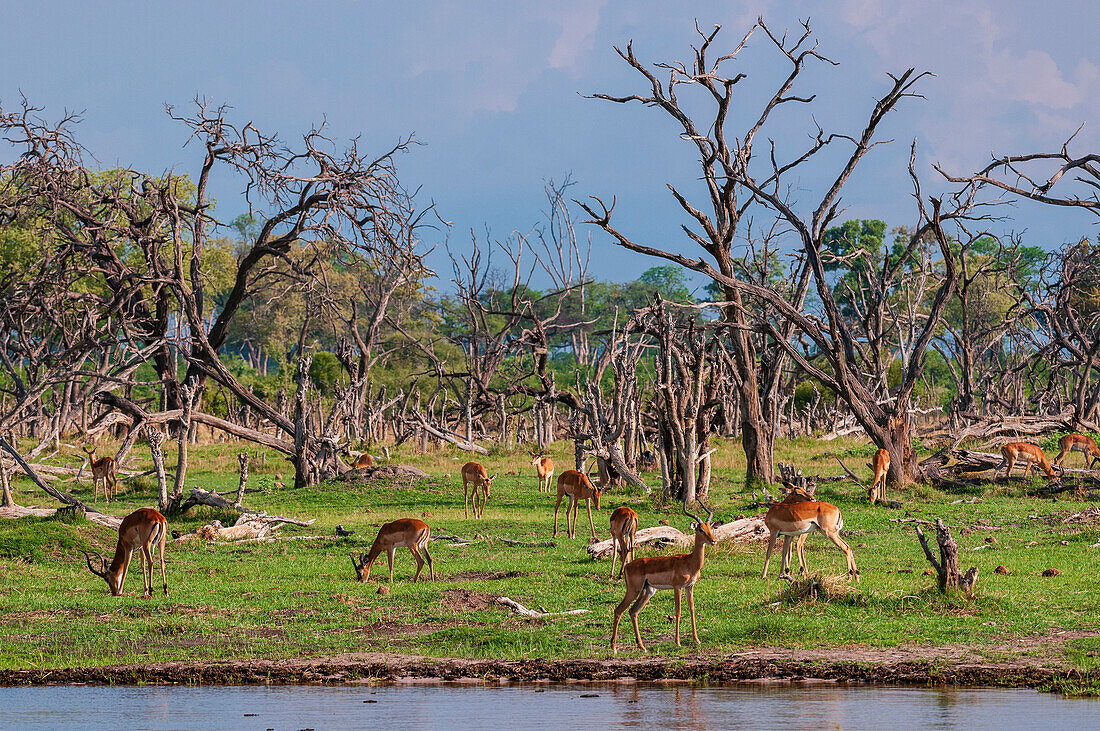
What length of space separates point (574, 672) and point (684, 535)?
21.3 ft

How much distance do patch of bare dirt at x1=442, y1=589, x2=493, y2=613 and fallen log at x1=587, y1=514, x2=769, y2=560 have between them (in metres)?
2.71

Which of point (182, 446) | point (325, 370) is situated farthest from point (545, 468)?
point (325, 370)

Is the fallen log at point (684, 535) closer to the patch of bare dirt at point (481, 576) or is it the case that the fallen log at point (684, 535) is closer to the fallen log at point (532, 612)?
the patch of bare dirt at point (481, 576)

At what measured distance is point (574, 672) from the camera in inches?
351

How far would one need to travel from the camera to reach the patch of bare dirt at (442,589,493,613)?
11.6m

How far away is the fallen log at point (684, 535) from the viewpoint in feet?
48.3

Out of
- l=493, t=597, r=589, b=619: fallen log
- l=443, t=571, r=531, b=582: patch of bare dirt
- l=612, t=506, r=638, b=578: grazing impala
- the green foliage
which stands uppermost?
the green foliage

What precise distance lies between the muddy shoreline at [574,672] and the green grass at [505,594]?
403 mm

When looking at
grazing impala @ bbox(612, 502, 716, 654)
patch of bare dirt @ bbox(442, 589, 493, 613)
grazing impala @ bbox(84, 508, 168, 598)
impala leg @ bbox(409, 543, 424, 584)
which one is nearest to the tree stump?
grazing impala @ bbox(612, 502, 716, 654)

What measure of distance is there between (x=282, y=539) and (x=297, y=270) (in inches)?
434

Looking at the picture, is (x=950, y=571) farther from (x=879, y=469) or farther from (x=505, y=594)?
(x=879, y=469)

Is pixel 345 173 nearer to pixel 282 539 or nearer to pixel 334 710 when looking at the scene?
pixel 282 539

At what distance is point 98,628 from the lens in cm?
1067

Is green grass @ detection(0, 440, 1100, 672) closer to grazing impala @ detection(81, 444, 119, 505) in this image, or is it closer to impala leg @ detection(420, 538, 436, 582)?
impala leg @ detection(420, 538, 436, 582)
